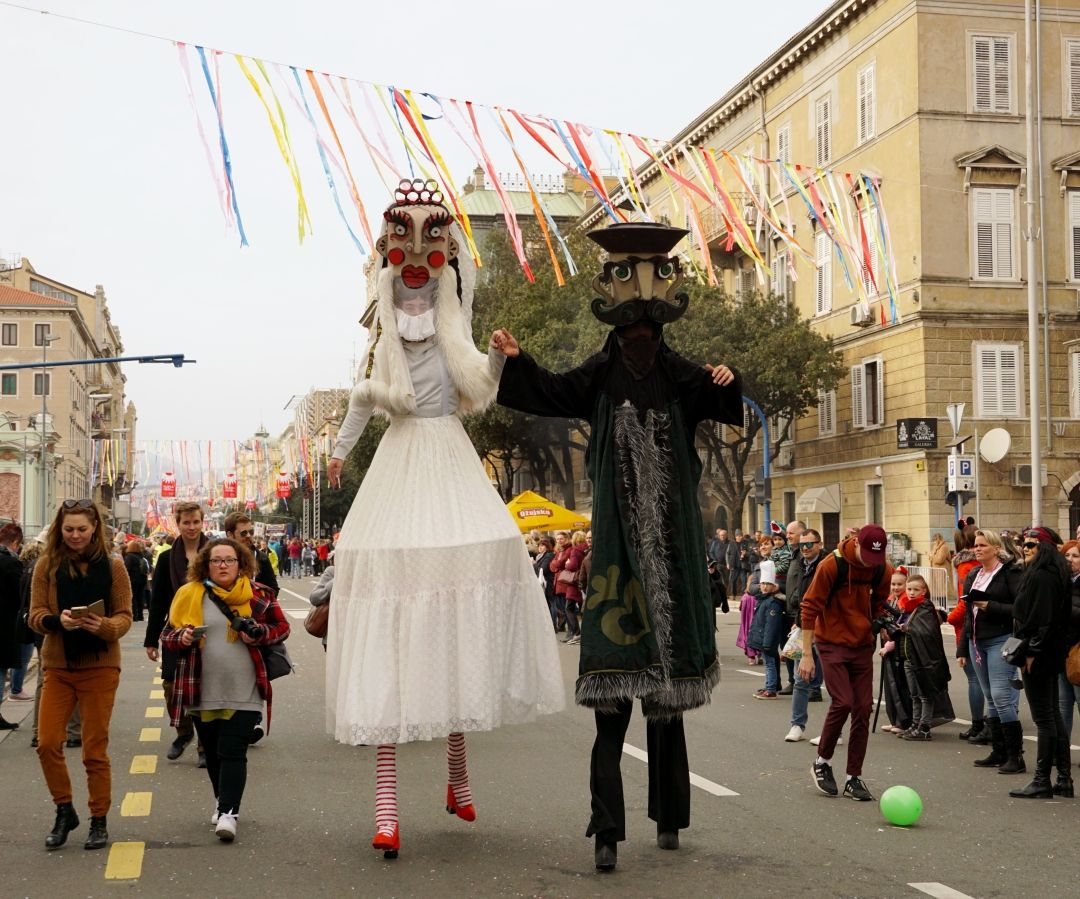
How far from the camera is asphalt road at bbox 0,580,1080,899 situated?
646 cm

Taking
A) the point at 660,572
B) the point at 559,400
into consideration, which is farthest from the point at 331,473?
the point at 660,572

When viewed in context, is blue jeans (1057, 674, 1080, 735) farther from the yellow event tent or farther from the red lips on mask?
the yellow event tent

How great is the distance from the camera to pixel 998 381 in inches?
1484

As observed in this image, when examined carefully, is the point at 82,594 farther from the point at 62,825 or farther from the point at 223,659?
the point at 62,825

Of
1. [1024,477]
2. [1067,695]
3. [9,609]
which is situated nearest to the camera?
[1067,695]

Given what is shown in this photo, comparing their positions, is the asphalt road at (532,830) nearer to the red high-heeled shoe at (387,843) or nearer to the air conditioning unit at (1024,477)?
the red high-heeled shoe at (387,843)

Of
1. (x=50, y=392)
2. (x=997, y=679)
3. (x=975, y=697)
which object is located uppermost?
(x=50, y=392)

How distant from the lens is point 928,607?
41.7 ft

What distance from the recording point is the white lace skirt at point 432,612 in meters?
6.94

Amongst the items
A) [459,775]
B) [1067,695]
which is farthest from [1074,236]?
[459,775]

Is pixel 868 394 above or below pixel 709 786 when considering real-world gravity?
above

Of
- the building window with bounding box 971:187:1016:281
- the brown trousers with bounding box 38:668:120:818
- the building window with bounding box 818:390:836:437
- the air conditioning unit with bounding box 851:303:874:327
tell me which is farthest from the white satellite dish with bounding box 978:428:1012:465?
the brown trousers with bounding box 38:668:120:818

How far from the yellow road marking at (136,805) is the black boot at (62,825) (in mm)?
825

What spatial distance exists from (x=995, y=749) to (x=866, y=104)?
30717 millimetres
